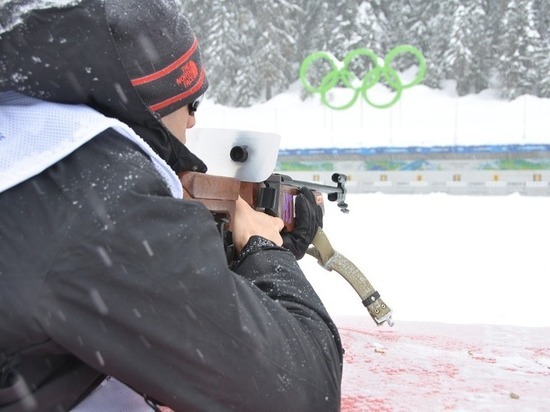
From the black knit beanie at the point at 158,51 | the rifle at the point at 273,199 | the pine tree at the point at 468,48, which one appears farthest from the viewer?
the pine tree at the point at 468,48

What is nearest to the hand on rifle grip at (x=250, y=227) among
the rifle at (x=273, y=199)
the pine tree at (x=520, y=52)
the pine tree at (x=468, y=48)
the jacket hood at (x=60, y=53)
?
the rifle at (x=273, y=199)

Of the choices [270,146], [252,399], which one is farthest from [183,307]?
[270,146]

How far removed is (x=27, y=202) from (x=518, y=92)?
35.1m

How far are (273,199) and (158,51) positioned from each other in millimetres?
970

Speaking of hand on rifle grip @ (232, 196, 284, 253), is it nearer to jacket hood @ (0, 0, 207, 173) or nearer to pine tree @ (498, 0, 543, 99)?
jacket hood @ (0, 0, 207, 173)

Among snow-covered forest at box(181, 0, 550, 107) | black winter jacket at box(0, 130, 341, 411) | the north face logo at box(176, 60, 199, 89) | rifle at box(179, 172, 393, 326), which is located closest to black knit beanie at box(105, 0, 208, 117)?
the north face logo at box(176, 60, 199, 89)

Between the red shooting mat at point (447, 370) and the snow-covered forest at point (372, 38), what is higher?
the snow-covered forest at point (372, 38)

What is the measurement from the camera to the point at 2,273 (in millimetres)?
856

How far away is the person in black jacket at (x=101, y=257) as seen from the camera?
0.86 m

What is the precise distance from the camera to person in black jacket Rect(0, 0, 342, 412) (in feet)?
2.82

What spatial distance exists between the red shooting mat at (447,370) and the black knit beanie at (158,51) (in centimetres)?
121

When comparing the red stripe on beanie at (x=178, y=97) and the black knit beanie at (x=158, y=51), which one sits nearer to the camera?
the black knit beanie at (x=158, y=51)

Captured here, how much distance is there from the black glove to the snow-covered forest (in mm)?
33581

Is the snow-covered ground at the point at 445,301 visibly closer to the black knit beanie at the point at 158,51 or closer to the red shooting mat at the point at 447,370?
the red shooting mat at the point at 447,370
